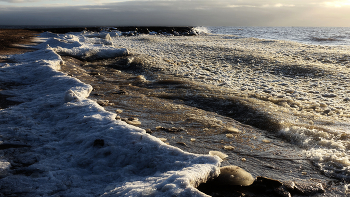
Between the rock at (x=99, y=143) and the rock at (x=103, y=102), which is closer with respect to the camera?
the rock at (x=99, y=143)

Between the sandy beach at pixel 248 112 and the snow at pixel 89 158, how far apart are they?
353 millimetres

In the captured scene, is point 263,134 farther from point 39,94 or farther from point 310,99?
point 39,94

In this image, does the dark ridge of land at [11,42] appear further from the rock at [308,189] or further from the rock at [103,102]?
the rock at [308,189]

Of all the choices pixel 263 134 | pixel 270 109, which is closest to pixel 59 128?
pixel 263 134

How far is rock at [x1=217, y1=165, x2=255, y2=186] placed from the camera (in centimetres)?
214

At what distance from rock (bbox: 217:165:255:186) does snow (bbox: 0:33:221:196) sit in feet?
0.35

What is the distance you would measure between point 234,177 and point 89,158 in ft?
4.84

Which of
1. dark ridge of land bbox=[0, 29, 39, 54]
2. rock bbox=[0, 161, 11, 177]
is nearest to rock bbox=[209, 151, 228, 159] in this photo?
rock bbox=[0, 161, 11, 177]

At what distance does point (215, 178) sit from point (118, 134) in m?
1.23

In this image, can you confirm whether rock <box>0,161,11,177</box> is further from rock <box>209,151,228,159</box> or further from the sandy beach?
rock <box>209,151,228,159</box>

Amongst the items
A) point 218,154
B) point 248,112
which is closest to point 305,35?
point 248,112

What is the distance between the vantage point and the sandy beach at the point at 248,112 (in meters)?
2.49

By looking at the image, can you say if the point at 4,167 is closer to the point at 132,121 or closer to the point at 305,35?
the point at 132,121

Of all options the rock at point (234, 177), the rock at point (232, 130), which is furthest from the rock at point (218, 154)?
the rock at point (232, 130)
